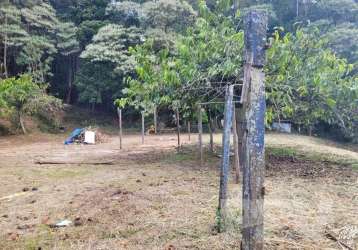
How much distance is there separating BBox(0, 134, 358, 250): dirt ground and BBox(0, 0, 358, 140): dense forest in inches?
61.8

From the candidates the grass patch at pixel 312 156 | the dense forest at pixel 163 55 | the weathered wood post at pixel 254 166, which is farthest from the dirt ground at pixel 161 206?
the dense forest at pixel 163 55

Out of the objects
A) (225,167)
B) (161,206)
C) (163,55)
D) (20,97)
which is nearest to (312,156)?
(163,55)

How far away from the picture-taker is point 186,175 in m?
6.61

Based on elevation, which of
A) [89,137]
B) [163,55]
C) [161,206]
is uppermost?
[163,55]

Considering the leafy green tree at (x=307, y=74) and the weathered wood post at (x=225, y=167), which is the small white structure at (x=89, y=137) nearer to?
the leafy green tree at (x=307, y=74)

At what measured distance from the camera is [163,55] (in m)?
7.03

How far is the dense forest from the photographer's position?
692cm

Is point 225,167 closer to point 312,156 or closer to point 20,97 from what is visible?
point 312,156

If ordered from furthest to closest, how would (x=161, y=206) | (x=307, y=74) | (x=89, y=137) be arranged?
1. (x=89, y=137)
2. (x=307, y=74)
3. (x=161, y=206)

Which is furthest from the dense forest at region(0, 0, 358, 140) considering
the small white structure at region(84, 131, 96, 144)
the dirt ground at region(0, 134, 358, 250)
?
the small white structure at region(84, 131, 96, 144)

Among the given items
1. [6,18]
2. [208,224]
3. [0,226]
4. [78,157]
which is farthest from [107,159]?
[6,18]

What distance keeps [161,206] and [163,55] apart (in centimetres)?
353

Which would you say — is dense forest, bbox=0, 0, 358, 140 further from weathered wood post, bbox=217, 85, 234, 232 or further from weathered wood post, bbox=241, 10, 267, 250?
weathered wood post, bbox=241, 10, 267, 250

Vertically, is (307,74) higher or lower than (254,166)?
higher
